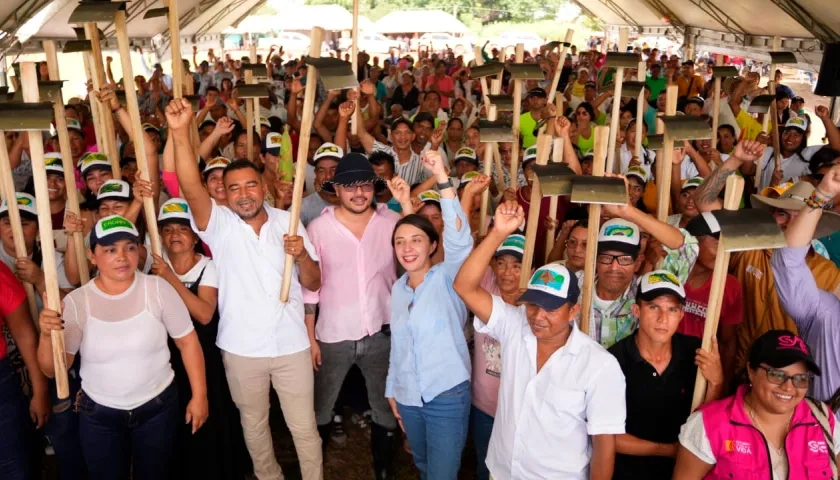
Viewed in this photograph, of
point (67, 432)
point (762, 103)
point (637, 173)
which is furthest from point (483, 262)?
point (762, 103)

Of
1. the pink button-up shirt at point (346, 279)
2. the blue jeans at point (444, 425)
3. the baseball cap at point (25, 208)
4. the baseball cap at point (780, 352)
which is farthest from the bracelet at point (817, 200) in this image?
the baseball cap at point (25, 208)

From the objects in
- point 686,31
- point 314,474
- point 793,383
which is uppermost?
point 686,31

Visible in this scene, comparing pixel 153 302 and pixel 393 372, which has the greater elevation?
pixel 153 302

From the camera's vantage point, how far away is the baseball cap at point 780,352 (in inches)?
90.0

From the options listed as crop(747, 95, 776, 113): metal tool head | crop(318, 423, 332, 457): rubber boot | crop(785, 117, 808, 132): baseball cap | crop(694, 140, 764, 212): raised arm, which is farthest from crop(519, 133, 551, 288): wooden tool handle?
crop(785, 117, 808, 132): baseball cap

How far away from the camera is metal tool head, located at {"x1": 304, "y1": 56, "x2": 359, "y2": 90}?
108 inches

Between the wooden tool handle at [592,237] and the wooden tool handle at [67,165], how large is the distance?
2.28 meters

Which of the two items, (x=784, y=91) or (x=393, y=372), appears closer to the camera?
→ (x=393, y=372)

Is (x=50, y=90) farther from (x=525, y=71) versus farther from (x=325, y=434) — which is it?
(x=525, y=71)

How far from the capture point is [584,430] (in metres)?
2.42

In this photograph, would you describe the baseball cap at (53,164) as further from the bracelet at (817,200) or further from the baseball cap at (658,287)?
the bracelet at (817,200)

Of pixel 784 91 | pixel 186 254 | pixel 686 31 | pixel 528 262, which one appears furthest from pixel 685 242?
pixel 686 31

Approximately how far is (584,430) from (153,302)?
180cm

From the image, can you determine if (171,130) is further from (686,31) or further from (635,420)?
(686,31)
